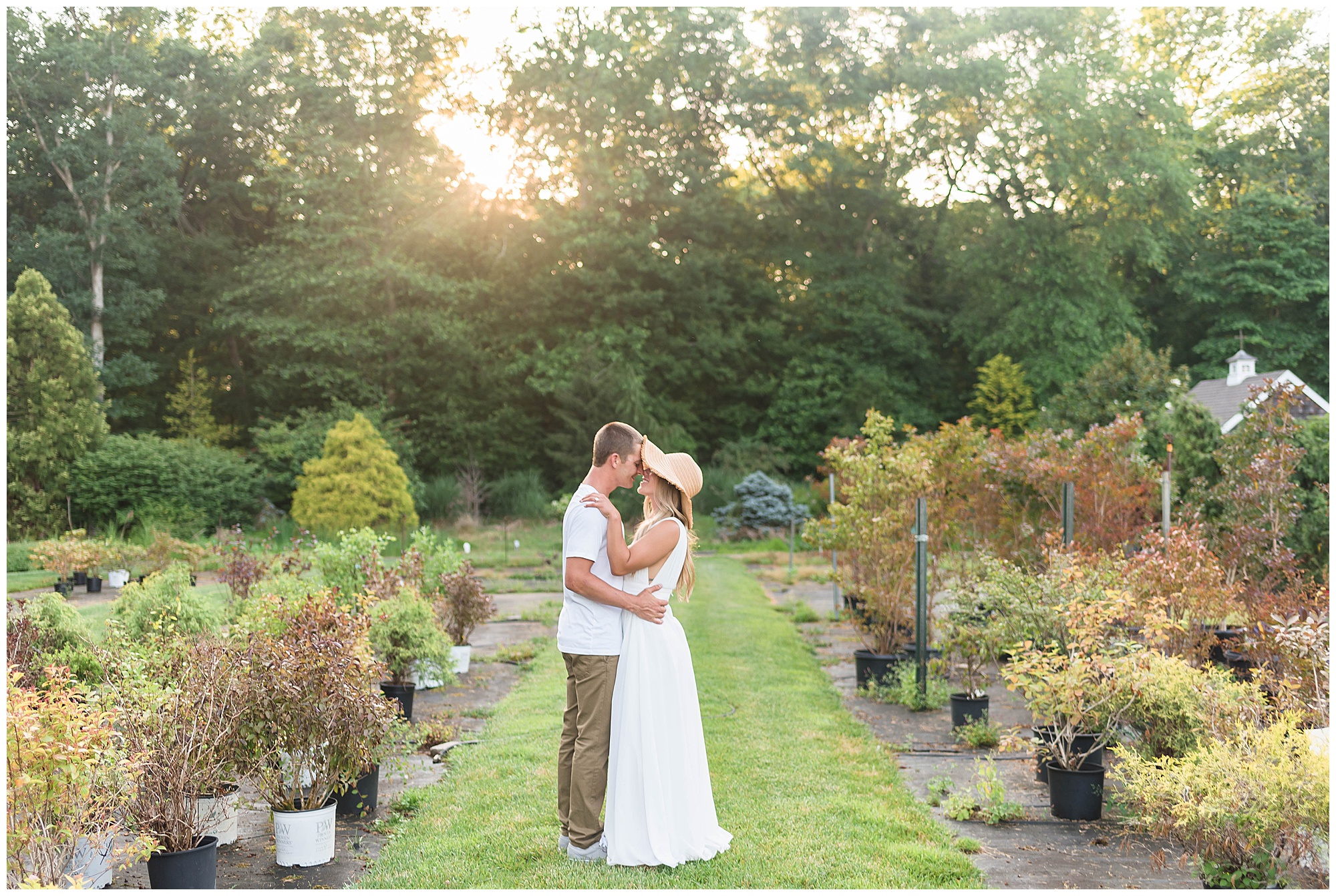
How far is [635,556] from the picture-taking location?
4.00 m

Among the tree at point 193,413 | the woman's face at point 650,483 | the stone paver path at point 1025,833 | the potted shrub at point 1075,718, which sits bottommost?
Answer: the stone paver path at point 1025,833

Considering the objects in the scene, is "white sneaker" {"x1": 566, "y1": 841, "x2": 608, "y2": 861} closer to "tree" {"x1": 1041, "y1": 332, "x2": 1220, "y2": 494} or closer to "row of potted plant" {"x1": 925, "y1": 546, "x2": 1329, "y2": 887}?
"row of potted plant" {"x1": 925, "y1": 546, "x2": 1329, "y2": 887}

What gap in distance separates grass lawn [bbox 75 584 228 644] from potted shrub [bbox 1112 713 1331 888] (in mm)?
5969

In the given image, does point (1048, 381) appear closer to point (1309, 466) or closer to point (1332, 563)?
point (1309, 466)

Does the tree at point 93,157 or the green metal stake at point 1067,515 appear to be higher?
the tree at point 93,157

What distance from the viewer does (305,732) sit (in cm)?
418

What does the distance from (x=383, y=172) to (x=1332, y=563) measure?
26.3m

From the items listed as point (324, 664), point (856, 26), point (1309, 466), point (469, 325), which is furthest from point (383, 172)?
point (324, 664)

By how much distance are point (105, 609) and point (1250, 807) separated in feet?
35.6

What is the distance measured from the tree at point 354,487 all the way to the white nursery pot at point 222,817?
15.0 m

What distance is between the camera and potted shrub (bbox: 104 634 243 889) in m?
3.69

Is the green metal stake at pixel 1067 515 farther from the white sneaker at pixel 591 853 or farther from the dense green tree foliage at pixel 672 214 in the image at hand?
the dense green tree foliage at pixel 672 214

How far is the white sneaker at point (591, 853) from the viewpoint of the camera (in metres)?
4.05

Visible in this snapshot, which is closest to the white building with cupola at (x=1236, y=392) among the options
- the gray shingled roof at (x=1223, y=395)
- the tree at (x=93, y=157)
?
the gray shingled roof at (x=1223, y=395)
